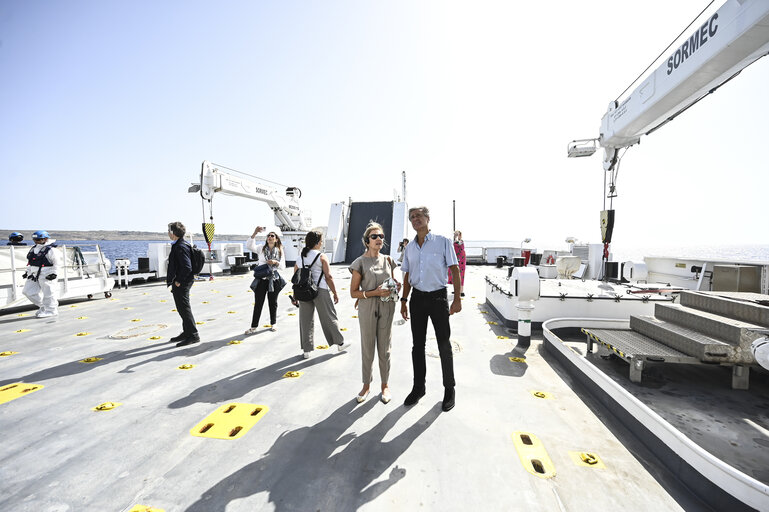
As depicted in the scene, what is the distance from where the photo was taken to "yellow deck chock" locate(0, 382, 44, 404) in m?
2.91

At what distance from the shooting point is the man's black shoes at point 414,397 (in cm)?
281

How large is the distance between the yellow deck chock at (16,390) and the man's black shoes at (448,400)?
385cm

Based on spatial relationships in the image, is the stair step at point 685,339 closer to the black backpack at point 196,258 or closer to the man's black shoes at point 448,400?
the man's black shoes at point 448,400

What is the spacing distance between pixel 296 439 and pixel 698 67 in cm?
713

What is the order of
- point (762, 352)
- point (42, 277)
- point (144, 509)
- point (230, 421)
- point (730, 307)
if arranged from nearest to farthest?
point (144, 509) < point (762, 352) < point (230, 421) < point (730, 307) < point (42, 277)

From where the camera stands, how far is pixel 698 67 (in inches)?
187

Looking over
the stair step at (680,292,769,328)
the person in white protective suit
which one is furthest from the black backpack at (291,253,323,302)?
the person in white protective suit

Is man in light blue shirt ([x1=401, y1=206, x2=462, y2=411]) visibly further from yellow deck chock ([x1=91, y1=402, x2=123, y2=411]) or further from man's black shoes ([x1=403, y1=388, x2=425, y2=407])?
yellow deck chock ([x1=91, y1=402, x2=123, y2=411])

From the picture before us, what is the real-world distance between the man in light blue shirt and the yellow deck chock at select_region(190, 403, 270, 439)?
4.21 ft

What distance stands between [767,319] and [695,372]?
2.99 feet

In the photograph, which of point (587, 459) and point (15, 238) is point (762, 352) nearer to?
point (587, 459)

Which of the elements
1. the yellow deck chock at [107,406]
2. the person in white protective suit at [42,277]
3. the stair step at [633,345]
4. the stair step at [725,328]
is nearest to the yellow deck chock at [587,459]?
the stair step at [633,345]

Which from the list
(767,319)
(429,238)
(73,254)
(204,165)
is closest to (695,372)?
(767,319)

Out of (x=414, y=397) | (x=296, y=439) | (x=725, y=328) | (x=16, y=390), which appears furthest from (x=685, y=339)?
(x=16, y=390)
